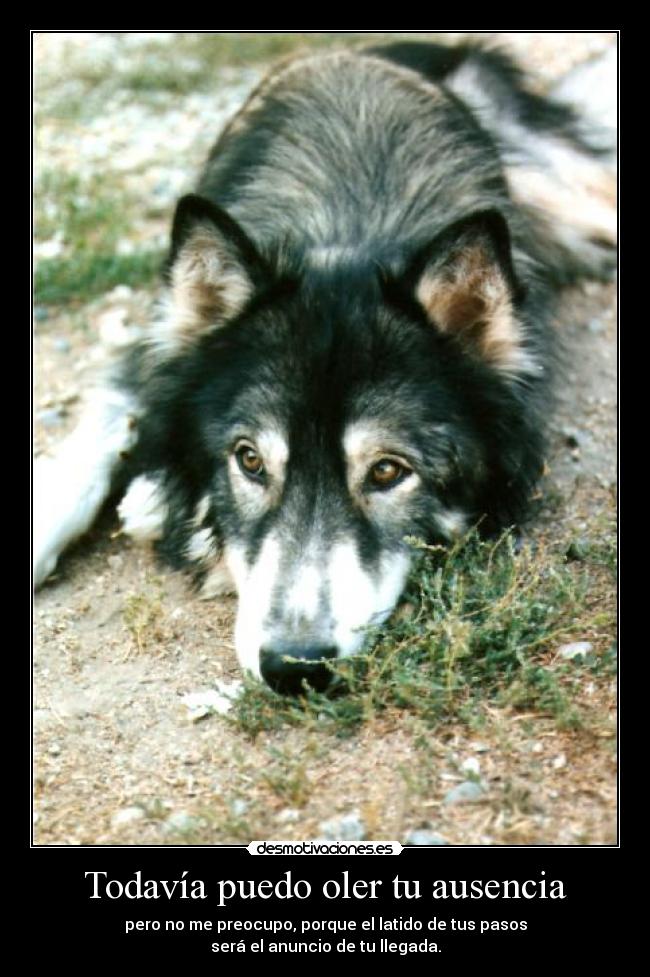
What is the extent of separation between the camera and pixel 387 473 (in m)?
3.86

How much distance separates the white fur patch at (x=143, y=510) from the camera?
4.71 m

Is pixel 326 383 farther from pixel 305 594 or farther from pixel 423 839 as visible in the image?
pixel 423 839

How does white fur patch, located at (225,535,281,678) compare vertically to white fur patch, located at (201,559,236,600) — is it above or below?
below

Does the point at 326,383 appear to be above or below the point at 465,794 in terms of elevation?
above

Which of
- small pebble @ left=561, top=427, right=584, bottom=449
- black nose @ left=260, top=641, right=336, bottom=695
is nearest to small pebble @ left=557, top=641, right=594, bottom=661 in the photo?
black nose @ left=260, top=641, right=336, bottom=695

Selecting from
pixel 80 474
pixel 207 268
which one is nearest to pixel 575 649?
pixel 207 268

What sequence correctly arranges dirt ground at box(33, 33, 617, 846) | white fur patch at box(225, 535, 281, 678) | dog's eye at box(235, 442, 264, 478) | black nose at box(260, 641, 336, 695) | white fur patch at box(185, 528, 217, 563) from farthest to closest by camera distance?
white fur patch at box(185, 528, 217, 563), dog's eye at box(235, 442, 264, 478), white fur patch at box(225, 535, 281, 678), black nose at box(260, 641, 336, 695), dirt ground at box(33, 33, 617, 846)

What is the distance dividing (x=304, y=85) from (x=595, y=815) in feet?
12.2

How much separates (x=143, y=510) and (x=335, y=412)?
1.30m

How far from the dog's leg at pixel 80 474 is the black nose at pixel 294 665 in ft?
5.08

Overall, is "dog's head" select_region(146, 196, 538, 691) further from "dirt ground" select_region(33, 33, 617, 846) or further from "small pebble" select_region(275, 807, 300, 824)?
"small pebble" select_region(275, 807, 300, 824)

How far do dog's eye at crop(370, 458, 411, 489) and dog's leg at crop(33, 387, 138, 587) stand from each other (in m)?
1.54

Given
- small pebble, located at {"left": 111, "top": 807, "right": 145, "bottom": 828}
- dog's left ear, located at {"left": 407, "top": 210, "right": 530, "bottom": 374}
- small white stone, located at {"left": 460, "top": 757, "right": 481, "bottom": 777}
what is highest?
dog's left ear, located at {"left": 407, "top": 210, "right": 530, "bottom": 374}

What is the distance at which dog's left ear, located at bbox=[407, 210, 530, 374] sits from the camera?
12.5 ft
